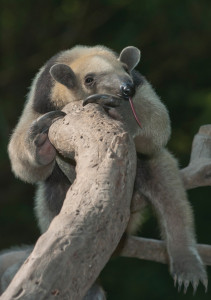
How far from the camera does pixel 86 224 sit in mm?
2656

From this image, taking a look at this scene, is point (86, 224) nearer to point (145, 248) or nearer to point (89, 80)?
point (89, 80)

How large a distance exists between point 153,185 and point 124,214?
114 inches

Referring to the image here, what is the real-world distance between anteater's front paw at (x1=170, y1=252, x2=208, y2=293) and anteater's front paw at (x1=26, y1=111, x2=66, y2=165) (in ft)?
4.65

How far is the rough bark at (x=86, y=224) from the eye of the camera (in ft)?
8.10

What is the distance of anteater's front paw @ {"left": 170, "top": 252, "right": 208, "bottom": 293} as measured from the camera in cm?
543

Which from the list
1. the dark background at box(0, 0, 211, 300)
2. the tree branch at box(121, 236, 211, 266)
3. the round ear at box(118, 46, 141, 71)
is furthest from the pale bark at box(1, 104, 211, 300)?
the dark background at box(0, 0, 211, 300)

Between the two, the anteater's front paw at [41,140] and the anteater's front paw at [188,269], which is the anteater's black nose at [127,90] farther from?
the anteater's front paw at [188,269]

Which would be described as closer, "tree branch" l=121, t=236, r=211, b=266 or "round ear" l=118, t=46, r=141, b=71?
"round ear" l=118, t=46, r=141, b=71

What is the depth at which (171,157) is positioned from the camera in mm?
5938

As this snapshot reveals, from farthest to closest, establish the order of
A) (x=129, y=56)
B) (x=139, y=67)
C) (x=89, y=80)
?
(x=139, y=67)
(x=129, y=56)
(x=89, y=80)

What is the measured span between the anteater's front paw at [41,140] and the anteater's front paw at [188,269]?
4.65 ft

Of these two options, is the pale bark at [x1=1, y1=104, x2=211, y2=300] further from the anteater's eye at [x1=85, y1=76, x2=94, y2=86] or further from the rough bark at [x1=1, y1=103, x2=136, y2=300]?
the anteater's eye at [x1=85, y1=76, x2=94, y2=86]

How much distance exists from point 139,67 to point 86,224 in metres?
8.59

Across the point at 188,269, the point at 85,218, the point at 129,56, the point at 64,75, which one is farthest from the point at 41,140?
the point at 85,218
